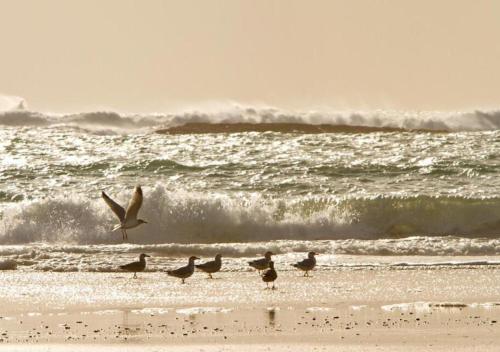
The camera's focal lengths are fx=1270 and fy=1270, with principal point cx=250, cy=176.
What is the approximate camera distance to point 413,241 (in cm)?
1709

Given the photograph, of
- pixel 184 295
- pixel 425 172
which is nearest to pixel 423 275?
pixel 184 295

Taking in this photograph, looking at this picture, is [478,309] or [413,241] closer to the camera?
[478,309]

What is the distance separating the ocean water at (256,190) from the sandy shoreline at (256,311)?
298 centimetres

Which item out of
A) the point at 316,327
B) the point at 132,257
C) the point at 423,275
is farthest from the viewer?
the point at 132,257

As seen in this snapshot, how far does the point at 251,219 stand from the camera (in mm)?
20578

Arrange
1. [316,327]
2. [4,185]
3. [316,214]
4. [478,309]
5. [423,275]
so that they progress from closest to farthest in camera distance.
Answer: [316,327]
[478,309]
[423,275]
[316,214]
[4,185]

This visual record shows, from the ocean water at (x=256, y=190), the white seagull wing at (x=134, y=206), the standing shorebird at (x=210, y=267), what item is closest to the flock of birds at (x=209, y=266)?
the standing shorebird at (x=210, y=267)

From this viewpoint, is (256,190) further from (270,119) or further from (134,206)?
(270,119)

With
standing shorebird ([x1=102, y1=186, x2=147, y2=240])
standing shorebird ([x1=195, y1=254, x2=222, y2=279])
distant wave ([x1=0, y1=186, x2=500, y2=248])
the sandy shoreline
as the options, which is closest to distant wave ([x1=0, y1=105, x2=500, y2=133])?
distant wave ([x1=0, y1=186, x2=500, y2=248])

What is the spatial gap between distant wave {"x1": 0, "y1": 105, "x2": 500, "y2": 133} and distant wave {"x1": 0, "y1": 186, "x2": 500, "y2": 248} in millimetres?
13667

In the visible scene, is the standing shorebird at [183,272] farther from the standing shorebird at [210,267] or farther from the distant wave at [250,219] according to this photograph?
the distant wave at [250,219]

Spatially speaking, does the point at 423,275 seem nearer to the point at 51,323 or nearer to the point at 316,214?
the point at 51,323

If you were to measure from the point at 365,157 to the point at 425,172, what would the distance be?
2.21 m

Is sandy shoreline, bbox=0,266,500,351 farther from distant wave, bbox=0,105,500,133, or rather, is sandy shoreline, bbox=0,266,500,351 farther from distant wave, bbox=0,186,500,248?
distant wave, bbox=0,105,500,133
